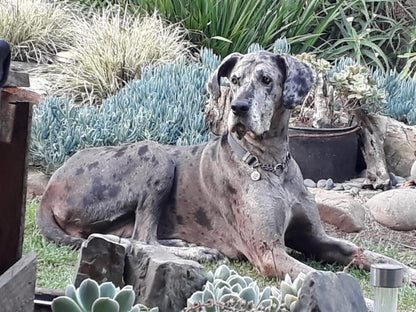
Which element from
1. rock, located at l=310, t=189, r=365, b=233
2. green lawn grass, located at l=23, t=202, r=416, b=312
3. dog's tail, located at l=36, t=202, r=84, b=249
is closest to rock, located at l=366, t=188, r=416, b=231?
rock, located at l=310, t=189, r=365, b=233

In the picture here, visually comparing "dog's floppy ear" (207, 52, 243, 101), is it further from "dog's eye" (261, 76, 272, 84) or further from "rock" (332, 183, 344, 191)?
"rock" (332, 183, 344, 191)

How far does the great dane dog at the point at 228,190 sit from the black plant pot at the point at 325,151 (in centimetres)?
194

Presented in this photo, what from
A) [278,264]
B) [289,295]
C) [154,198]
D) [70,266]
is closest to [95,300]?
[289,295]

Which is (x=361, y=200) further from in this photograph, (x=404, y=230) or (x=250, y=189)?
(x=250, y=189)

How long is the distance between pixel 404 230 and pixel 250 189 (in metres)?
1.82

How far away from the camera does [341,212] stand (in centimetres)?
607

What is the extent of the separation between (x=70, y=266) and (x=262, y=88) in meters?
1.39

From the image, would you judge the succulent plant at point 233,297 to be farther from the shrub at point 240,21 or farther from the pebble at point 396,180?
the shrub at point 240,21

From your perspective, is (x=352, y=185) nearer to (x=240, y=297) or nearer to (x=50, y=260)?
(x=50, y=260)

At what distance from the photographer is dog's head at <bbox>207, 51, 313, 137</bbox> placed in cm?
462

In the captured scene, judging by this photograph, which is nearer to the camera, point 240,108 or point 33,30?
point 240,108

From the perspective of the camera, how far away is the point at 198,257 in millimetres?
4945

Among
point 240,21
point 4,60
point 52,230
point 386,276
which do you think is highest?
point 4,60

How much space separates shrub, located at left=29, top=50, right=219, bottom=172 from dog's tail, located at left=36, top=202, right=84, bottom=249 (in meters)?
1.49
